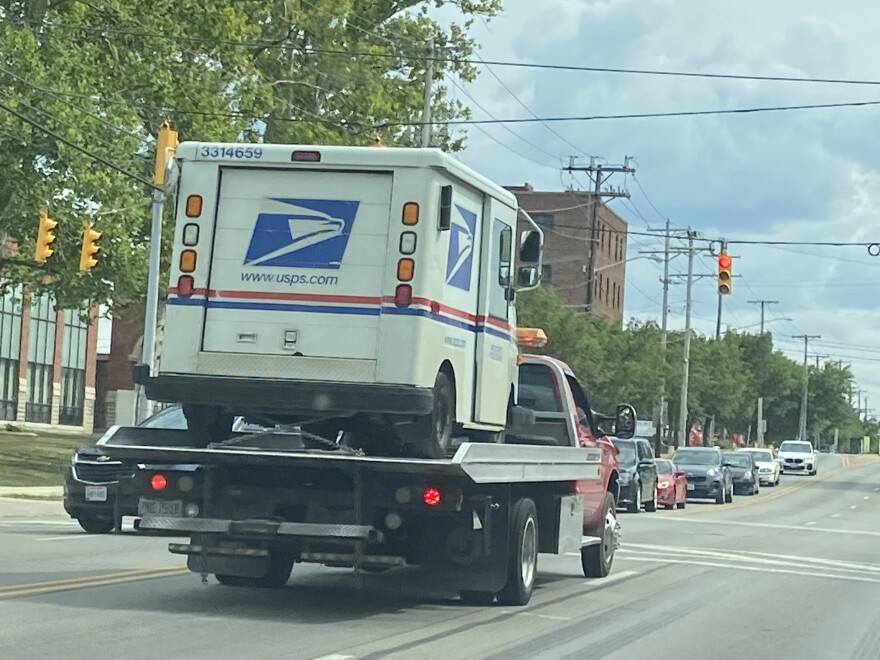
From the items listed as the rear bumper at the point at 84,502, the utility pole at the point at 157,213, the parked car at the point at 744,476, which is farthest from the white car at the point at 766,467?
the rear bumper at the point at 84,502

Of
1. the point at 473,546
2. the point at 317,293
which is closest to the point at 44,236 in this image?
the point at 317,293

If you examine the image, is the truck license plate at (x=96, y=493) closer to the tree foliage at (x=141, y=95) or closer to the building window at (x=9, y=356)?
the tree foliage at (x=141, y=95)

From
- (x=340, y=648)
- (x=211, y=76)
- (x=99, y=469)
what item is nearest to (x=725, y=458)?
(x=211, y=76)

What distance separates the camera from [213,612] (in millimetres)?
11664

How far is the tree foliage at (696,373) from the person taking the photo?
198 ft

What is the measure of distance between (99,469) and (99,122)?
13386 mm

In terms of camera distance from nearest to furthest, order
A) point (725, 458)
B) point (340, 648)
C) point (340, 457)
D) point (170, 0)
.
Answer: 1. point (340, 648)
2. point (340, 457)
3. point (170, 0)
4. point (725, 458)

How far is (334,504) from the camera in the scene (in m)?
11.4

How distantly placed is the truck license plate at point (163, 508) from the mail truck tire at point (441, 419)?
1960 millimetres

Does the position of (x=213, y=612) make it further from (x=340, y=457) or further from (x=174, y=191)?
(x=174, y=191)

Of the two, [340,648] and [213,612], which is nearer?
[340,648]

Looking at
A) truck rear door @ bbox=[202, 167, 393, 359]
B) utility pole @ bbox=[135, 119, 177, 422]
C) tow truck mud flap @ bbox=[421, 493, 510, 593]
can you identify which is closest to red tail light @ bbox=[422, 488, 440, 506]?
tow truck mud flap @ bbox=[421, 493, 510, 593]

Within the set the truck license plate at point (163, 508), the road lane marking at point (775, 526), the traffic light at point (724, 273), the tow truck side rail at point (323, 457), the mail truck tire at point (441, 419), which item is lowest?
the road lane marking at point (775, 526)

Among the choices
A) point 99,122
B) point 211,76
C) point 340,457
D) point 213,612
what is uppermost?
point 211,76
